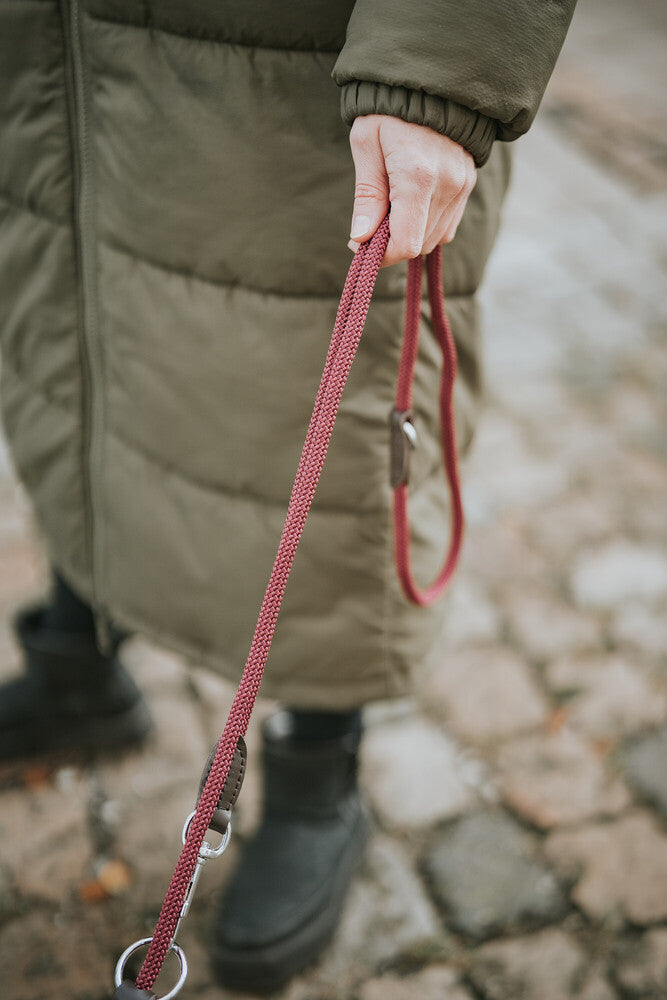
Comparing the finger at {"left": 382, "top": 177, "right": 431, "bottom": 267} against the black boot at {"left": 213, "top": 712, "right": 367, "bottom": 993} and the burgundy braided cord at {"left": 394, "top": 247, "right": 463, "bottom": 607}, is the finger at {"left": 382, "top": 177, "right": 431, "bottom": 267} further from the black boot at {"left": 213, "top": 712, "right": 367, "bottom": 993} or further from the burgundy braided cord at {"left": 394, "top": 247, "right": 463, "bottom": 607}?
the black boot at {"left": 213, "top": 712, "right": 367, "bottom": 993}

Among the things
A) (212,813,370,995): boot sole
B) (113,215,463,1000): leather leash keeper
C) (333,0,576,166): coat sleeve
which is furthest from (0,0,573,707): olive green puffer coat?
(212,813,370,995): boot sole

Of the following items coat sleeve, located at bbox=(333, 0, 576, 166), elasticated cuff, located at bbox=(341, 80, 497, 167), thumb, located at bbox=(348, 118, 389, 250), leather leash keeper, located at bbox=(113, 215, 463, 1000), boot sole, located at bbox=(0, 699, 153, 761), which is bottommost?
boot sole, located at bbox=(0, 699, 153, 761)

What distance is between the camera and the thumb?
2.41 ft

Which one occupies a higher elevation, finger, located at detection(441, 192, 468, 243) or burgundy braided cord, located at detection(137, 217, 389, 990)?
finger, located at detection(441, 192, 468, 243)

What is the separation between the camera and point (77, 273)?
3.42 ft

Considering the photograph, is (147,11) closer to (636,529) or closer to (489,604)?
(489,604)

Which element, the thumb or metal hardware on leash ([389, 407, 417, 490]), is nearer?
the thumb

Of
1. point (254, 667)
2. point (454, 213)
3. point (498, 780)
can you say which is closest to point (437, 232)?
point (454, 213)

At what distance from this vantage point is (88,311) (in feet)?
3.45

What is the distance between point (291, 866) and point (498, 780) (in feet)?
1.44

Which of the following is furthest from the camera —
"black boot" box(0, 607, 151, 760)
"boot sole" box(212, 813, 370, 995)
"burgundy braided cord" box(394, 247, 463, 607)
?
"black boot" box(0, 607, 151, 760)

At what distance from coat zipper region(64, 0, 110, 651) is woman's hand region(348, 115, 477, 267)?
366 millimetres

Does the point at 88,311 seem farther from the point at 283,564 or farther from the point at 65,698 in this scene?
the point at 65,698

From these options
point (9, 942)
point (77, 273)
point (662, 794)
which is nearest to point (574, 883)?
point (662, 794)
